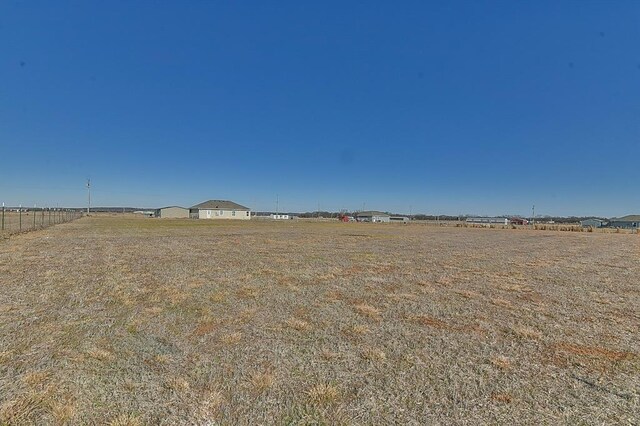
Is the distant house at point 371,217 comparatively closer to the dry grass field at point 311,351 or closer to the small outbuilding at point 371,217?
the small outbuilding at point 371,217

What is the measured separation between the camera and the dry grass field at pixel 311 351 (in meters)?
2.50

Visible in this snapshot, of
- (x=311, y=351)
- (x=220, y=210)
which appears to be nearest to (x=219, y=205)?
(x=220, y=210)

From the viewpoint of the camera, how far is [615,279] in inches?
331

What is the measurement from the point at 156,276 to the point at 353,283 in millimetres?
4485

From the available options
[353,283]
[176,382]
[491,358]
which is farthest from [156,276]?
[491,358]

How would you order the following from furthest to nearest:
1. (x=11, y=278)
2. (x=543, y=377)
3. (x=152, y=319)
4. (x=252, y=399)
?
1. (x=11, y=278)
2. (x=152, y=319)
3. (x=543, y=377)
4. (x=252, y=399)

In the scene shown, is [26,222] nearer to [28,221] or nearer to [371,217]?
[28,221]

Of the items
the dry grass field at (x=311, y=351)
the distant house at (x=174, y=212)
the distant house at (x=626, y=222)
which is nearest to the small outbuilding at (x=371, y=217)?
the distant house at (x=174, y=212)

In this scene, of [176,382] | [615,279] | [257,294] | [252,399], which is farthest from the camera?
[615,279]

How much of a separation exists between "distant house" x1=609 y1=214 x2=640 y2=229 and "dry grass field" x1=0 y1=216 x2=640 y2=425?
101757 mm

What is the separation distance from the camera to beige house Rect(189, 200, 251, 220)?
77375 millimetres

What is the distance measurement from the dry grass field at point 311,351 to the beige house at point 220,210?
72666mm

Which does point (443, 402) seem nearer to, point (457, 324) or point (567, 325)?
point (457, 324)

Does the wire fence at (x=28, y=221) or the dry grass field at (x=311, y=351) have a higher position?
the wire fence at (x=28, y=221)
